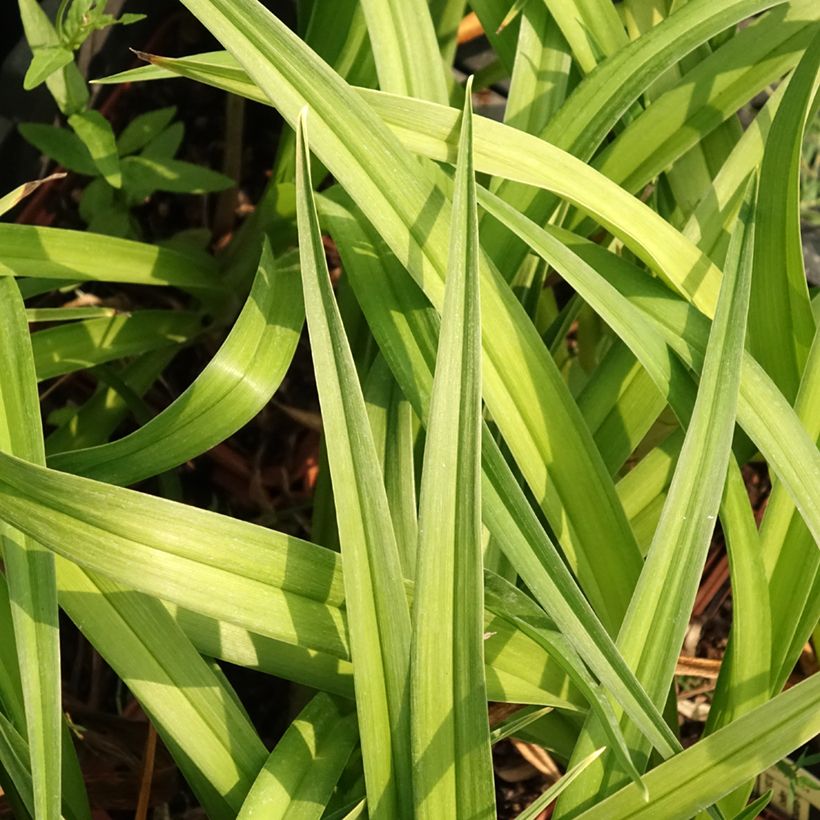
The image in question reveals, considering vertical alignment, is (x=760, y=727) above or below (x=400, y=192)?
below

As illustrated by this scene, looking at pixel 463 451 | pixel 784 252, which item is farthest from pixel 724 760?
pixel 784 252

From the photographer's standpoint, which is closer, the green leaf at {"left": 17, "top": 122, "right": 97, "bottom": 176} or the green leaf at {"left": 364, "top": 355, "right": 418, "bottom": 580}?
the green leaf at {"left": 364, "top": 355, "right": 418, "bottom": 580}

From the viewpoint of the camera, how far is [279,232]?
0.80 m

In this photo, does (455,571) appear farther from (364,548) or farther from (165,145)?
(165,145)

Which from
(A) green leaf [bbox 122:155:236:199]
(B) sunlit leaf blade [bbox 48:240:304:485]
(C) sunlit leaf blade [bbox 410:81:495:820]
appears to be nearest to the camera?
(C) sunlit leaf blade [bbox 410:81:495:820]

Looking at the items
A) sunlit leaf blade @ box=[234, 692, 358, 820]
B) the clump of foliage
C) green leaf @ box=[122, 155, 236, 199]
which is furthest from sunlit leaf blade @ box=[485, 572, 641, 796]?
green leaf @ box=[122, 155, 236, 199]

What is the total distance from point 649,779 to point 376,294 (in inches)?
12.7

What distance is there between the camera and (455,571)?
459mm

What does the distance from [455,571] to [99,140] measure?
49 centimetres

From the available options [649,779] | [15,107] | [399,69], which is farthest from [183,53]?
[649,779]

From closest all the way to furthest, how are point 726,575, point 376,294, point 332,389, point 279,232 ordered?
point 332,389
point 376,294
point 279,232
point 726,575

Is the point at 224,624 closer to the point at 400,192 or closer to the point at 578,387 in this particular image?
the point at 400,192

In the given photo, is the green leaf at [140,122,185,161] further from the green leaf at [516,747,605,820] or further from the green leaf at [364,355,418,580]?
the green leaf at [516,747,605,820]

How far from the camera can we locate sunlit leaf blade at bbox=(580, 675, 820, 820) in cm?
45
